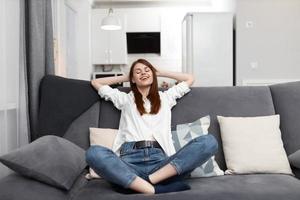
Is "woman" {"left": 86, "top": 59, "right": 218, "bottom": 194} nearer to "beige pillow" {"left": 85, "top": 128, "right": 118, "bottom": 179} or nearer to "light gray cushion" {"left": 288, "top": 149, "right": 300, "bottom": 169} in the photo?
"beige pillow" {"left": 85, "top": 128, "right": 118, "bottom": 179}

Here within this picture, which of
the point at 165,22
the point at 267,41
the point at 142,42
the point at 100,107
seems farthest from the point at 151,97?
the point at 165,22

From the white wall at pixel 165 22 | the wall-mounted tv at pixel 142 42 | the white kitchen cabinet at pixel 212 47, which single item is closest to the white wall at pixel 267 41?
the white kitchen cabinet at pixel 212 47

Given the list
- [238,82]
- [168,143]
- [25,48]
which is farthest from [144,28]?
[168,143]

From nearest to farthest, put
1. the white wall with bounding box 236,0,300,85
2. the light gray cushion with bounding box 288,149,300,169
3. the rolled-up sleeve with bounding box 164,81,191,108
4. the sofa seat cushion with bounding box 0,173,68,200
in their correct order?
the sofa seat cushion with bounding box 0,173,68,200
the light gray cushion with bounding box 288,149,300,169
the rolled-up sleeve with bounding box 164,81,191,108
the white wall with bounding box 236,0,300,85

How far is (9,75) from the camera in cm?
231

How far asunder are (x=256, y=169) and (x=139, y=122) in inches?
28.9

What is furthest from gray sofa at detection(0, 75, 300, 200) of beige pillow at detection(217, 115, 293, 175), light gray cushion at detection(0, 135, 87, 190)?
light gray cushion at detection(0, 135, 87, 190)

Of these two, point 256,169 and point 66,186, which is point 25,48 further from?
point 256,169

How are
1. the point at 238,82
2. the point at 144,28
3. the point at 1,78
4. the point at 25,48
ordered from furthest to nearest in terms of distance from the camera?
1. the point at 144,28
2. the point at 238,82
3. the point at 25,48
4. the point at 1,78

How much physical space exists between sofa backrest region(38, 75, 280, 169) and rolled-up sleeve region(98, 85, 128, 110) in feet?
0.19

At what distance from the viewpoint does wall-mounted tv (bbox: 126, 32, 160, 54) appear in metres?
7.17

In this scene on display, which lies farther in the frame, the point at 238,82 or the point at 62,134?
the point at 238,82

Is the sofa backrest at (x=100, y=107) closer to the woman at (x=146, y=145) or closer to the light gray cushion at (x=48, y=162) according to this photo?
the woman at (x=146, y=145)

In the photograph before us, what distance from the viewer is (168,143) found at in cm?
209
